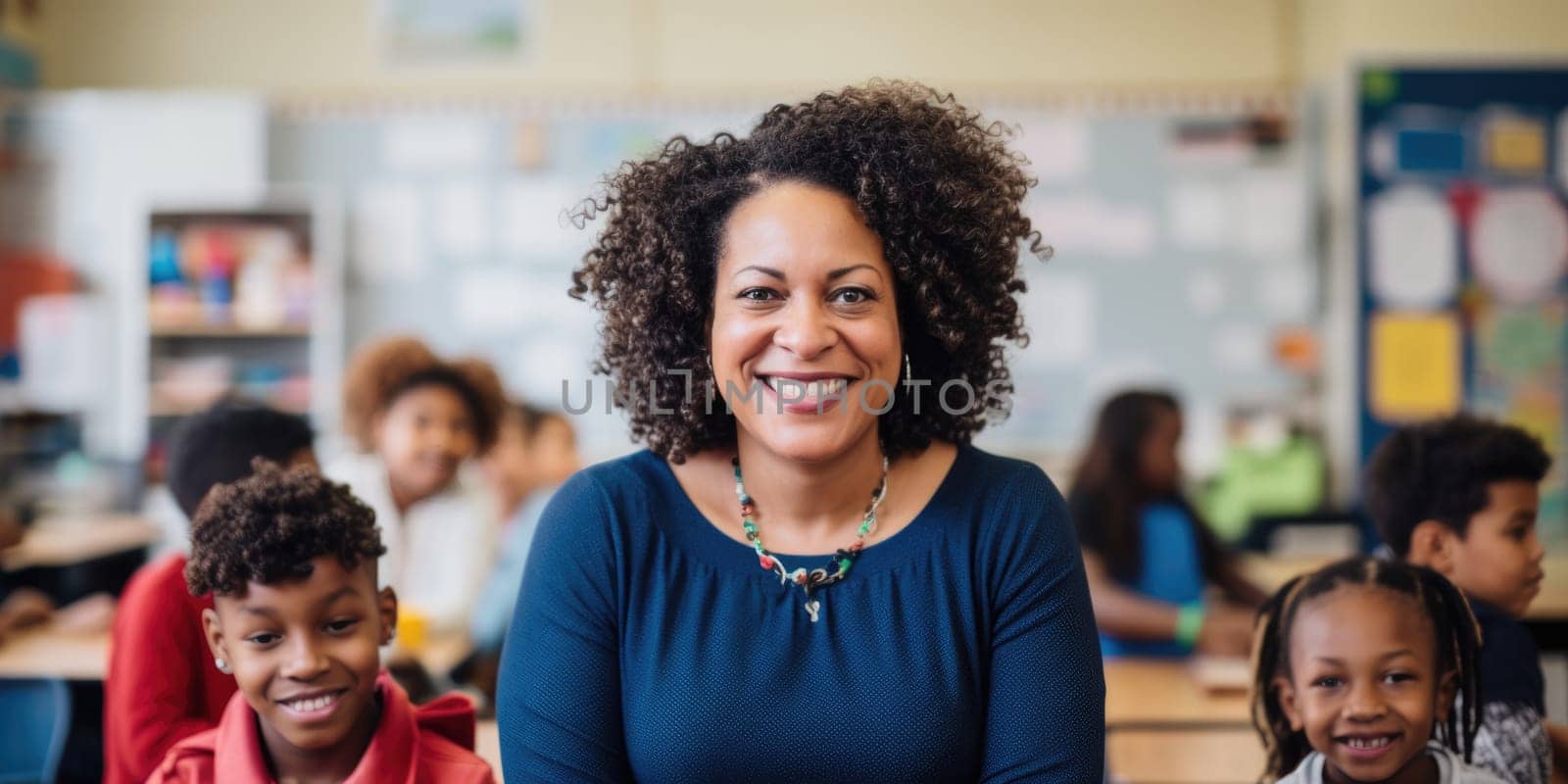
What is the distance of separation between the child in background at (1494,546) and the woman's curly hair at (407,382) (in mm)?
1715

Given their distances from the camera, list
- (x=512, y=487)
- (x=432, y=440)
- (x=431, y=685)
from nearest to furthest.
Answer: (x=431, y=685) → (x=432, y=440) → (x=512, y=487)

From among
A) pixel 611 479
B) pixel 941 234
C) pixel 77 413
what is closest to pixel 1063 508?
pixel 941 234

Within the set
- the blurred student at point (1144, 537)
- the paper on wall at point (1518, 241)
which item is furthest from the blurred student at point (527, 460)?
the paper on wall at point (1518, 241)

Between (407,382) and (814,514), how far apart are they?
1.41m

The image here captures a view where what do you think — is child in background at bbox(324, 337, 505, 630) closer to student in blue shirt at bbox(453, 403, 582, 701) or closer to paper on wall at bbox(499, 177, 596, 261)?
student in blue shirt at bbox(453, 403, 582, 701)

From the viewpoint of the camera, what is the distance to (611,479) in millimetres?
1292

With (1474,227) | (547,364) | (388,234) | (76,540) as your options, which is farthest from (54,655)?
(1474,227)

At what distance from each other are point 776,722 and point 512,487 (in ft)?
7.92

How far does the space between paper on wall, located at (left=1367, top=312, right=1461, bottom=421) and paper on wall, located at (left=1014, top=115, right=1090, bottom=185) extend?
131 cm

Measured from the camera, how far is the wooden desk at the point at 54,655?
228 cm

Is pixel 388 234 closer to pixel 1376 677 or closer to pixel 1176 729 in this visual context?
pixel 1176 729

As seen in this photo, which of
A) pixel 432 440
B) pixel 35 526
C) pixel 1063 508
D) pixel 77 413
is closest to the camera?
pixel 1063 508

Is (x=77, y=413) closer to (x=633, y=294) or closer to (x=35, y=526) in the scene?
(x=35, y=526)

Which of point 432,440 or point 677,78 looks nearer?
point 432,440
